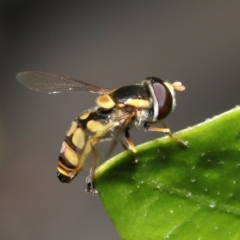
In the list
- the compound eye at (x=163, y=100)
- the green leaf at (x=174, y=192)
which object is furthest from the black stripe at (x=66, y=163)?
the green leaf at (x=174, y=192)

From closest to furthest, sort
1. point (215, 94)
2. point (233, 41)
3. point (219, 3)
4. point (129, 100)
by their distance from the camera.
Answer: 1. point (129, 100)
2. point (215, 94)
3. point (233, 41)
4. point (219, 3)

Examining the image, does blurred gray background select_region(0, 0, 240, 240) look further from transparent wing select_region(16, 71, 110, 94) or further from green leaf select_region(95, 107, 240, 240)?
green leaf select_region(95, 107, 240, 240)

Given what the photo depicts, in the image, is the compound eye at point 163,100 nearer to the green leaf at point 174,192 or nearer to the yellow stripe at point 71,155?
the yellow stripe at point 71,155

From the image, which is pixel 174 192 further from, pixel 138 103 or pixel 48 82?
pixel 48 82

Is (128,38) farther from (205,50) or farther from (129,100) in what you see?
(129,100)

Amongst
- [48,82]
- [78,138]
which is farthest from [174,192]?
[48,82]

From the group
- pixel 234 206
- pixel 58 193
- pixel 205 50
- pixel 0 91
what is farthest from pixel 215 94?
pixel 234 206
